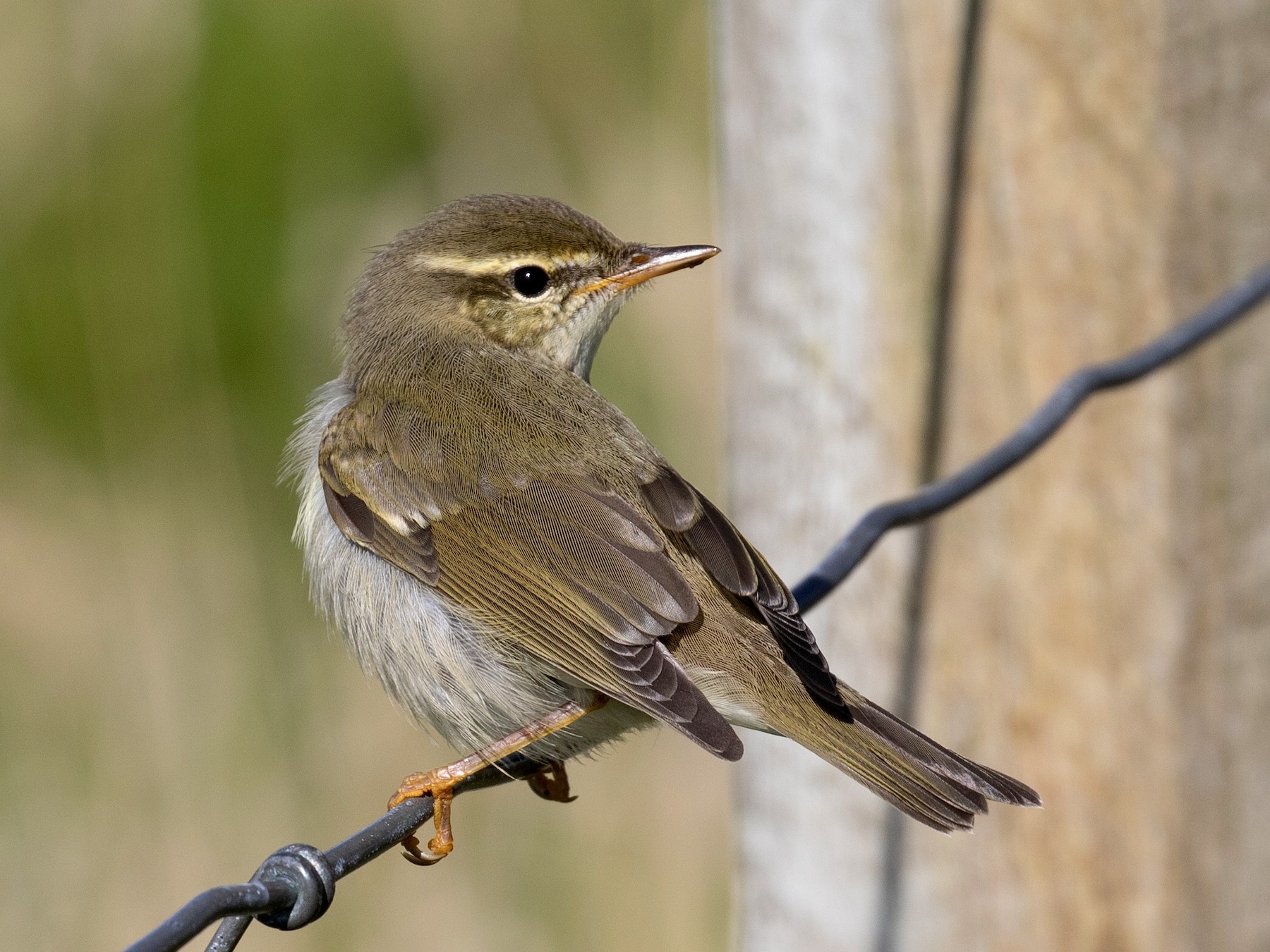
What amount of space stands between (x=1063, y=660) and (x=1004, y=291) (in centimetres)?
74

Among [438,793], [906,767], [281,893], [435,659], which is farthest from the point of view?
[435,659]

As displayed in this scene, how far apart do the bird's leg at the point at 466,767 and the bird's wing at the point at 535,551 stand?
17 centimetres

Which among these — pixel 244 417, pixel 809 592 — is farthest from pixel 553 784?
pixel 244 417

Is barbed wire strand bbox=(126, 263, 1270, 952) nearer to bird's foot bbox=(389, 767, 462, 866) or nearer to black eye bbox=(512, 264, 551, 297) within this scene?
bird's foot bbox=(389, 767, 462, 866)

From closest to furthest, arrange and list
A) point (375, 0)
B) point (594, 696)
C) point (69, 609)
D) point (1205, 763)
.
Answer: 1. point (594, 696)
2. point (1205, 763)
3. point (69, 609)
4. point (375, 0)

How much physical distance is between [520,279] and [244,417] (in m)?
1.77

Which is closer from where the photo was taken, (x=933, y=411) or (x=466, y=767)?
(x=466, y=767)

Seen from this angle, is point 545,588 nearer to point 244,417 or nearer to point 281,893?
point 281,893

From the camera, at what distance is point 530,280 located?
3.49 m

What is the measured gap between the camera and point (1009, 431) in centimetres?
293

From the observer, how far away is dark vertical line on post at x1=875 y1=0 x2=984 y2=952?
2840mm

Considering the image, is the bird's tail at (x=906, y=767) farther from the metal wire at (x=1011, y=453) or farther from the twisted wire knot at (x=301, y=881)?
the twisted wire knot at (x=301, y=881)

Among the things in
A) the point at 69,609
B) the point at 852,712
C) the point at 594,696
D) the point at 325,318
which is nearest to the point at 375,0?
the point at 325,318

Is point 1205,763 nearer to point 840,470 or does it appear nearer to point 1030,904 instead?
point 1030,904
